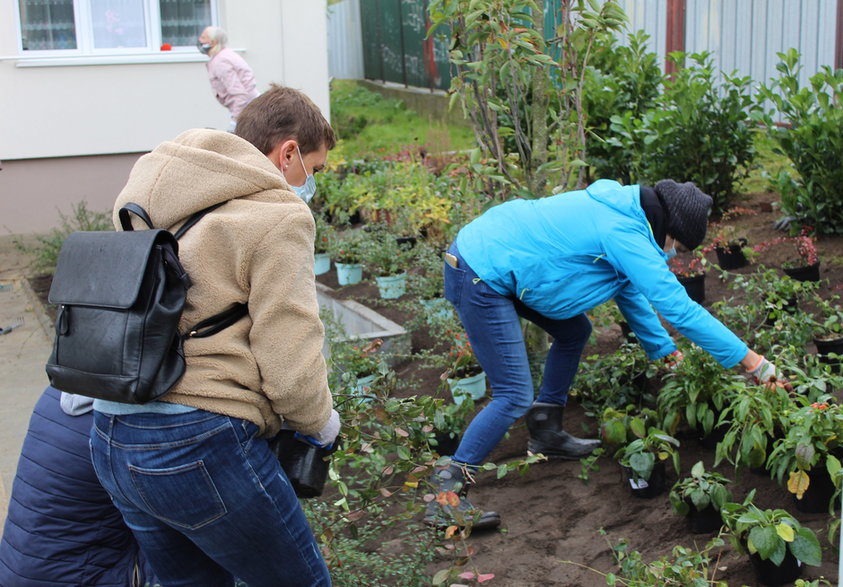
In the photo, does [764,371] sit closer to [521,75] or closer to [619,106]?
[521,75]

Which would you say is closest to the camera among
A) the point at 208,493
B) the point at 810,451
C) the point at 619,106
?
the point at 208,493

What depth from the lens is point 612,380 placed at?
458cm

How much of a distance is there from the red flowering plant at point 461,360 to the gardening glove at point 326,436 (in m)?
2.50

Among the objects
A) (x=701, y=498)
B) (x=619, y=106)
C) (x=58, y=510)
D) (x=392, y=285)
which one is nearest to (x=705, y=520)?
(x=701, y=498)

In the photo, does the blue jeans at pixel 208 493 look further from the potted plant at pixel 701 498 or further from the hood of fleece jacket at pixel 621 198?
the hood of fleece jacket at pixel 621 198

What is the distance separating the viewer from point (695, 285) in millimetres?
5840

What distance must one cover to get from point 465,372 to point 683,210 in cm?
181

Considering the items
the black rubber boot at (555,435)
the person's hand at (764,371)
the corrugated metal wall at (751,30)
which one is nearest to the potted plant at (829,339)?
the person's hand at (764,371)

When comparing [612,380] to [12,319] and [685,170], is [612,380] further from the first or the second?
[12,319]

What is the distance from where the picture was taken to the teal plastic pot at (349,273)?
7.56m

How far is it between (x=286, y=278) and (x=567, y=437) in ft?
8.53

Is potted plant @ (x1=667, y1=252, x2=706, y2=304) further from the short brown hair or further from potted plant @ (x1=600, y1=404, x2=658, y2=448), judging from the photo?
the short brown hair

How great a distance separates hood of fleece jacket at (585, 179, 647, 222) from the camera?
3.65 m

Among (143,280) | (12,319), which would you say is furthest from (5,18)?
(143,280)
